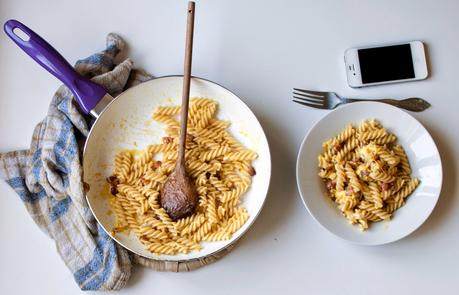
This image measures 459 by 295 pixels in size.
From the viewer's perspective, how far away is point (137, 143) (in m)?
1.24

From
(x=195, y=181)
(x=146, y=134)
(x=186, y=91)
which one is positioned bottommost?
(x=195, y=181)

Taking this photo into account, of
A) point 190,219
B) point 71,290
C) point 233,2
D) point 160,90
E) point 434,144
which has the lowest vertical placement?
point 71,290

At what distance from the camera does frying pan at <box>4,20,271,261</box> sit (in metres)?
1.16

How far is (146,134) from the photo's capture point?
4.07 feet

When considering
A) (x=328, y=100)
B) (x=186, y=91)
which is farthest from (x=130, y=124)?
(x=328, y=100)

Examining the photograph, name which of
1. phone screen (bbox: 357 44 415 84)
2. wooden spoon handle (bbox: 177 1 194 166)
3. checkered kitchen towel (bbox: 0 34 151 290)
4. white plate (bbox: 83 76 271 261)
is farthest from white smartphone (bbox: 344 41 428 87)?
checkered kitchen towel (bbox: 0 34 151 290)

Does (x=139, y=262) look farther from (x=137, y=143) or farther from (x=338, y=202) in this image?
(x=338, y=202)

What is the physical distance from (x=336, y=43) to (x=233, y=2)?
0.92ft

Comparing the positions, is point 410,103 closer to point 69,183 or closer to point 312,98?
point 312,98

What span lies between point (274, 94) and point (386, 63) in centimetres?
28

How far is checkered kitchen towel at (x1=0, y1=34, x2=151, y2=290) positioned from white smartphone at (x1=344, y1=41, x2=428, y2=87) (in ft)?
1.73

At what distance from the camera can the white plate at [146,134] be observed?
46.4 inches

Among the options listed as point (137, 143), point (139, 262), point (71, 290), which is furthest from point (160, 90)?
point (71, 290)

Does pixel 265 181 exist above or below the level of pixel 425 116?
below
